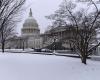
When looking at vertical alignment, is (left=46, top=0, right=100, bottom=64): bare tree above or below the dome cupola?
below

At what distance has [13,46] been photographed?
95.6m

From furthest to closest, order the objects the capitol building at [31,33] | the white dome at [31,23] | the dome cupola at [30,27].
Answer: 1. the capitol building at [31,33]
2. the dome cupola at [30,27]
3. the white dome at [31,23]

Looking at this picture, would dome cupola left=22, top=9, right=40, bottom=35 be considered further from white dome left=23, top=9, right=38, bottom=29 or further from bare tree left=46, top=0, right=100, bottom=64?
bare tree left=46, top=0, right=100, bottom=64

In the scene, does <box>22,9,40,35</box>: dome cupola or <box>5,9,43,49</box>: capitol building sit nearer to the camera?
<box>22,9,40,35</box>: dome cupola

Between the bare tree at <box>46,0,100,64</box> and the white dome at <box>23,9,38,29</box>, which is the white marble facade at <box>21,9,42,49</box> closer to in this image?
the white dome at <box>23,9,38,29</box>

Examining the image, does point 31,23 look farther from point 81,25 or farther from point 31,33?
point 81,25

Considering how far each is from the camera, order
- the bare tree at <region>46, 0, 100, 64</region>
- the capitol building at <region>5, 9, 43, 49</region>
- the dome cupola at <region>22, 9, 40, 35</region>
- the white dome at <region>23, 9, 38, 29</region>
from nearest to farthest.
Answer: the bare tree at <region>46, 0, 100, 64</region>
the white dome at <region>23, 9, 38, 29</region>
the dome cupola at <region>22, 9, 40, 35</region>
the capitol building at <region>5, 9, 43, 49</region>

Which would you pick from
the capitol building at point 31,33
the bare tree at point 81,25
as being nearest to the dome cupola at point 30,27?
the capitol building at point 31,33

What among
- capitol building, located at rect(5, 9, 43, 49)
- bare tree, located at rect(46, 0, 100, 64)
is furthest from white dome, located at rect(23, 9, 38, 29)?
bare tree, located at rect(46, 0, 100, 64)

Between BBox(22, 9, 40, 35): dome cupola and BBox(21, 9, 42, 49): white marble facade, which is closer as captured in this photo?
BBox(22, 9, 40, 35): dome cupola

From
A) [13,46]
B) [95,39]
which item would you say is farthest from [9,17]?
[13,46]

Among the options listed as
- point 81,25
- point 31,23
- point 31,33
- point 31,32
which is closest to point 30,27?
point 31,23

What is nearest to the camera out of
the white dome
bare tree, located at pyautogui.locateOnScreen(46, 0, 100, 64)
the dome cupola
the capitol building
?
bare tree, located at pyautogui.locateOnScreen(46, 0, 100, 64)

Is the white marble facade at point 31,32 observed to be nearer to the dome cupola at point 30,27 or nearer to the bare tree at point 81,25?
the dome cupola at point 30,27
